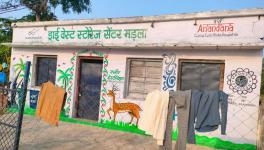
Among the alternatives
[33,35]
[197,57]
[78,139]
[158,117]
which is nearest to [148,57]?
[197,57]

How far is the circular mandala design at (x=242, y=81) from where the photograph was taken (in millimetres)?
8087

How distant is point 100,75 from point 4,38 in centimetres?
1495

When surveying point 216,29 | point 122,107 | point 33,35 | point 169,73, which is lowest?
point 122,107

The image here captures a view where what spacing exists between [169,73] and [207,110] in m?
4.54

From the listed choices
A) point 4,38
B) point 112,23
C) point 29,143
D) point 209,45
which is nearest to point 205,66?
point 209,45

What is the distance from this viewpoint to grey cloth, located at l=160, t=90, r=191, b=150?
4.96m

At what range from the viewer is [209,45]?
8406 millimetres

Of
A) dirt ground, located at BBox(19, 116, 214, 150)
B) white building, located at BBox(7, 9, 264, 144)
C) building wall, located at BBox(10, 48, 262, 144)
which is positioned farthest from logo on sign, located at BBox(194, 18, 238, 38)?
dirt ground, located at BBox(19, 116, 214, 150)

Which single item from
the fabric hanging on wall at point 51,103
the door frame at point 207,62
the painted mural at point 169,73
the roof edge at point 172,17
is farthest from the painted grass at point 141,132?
the fabric hanging on wall at point 51,103

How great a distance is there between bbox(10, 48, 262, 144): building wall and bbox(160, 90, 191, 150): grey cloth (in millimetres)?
3719

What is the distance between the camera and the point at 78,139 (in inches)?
332

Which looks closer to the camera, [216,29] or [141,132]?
[216,29]

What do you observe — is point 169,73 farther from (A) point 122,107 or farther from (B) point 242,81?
(B) point 242,81

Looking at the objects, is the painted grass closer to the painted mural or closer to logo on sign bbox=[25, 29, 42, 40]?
the painted mural
